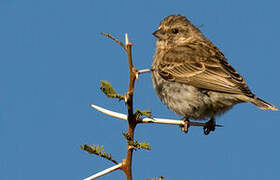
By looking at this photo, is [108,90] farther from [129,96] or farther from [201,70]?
Answer: [201,70]

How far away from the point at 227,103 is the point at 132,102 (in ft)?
11.5

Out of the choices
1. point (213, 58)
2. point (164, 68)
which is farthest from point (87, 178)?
point (213, 58)

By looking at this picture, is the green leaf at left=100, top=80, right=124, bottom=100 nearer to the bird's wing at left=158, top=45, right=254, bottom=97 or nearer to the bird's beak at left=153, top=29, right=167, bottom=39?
the bird's wing at left=158, top=45, right=254, bottom=97

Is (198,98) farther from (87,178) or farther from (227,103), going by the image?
(87,178)

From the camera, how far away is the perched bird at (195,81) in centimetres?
589

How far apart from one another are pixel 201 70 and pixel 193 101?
29.9 inches

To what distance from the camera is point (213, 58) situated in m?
6.85

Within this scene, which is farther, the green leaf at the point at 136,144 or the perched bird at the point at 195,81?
the perched bird at the point at 195,81

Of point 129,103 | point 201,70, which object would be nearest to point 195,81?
point 201,70

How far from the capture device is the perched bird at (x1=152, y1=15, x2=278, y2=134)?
232 inches

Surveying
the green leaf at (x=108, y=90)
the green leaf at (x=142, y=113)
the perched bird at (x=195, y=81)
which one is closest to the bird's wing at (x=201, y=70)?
the perched bird at (x=195, y=81)

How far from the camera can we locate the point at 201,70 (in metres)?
6.41

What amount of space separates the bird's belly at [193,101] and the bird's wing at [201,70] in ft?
0.33

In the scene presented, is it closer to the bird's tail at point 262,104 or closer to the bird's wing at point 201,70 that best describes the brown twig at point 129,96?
the bird's tail at point 262,104
